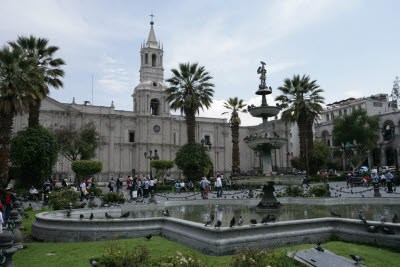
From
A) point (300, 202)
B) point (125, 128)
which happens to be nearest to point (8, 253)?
point (300, 202)

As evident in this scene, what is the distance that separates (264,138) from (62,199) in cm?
778

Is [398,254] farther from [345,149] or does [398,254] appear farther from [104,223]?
[345,149]

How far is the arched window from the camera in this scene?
4672 cm

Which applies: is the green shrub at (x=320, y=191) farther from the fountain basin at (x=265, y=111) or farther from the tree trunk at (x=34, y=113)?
the tree trunk at (x=34, y=113)

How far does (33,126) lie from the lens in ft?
74.5

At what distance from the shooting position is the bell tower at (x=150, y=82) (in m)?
44.9

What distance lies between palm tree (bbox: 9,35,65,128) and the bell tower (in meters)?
21.9

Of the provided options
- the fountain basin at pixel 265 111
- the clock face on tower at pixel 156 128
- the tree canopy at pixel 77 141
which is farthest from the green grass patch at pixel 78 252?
the clock face on tower at pixel 156 128

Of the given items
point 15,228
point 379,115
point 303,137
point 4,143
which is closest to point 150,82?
point 303,137

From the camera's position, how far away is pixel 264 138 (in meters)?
10.8

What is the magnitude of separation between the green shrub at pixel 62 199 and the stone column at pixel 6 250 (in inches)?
278

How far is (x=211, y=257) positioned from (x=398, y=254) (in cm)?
344

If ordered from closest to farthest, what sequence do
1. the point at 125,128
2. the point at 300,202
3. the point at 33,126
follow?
the point at 300,202, the point at 33,126, the point at 125,128

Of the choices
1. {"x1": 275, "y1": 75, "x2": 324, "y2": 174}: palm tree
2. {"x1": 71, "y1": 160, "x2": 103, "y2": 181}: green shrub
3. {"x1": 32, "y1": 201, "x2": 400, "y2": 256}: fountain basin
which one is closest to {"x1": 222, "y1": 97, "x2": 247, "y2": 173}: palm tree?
{"x1": 275, "y1": 75, "x2": 324, "y2": 174}: palm tree
